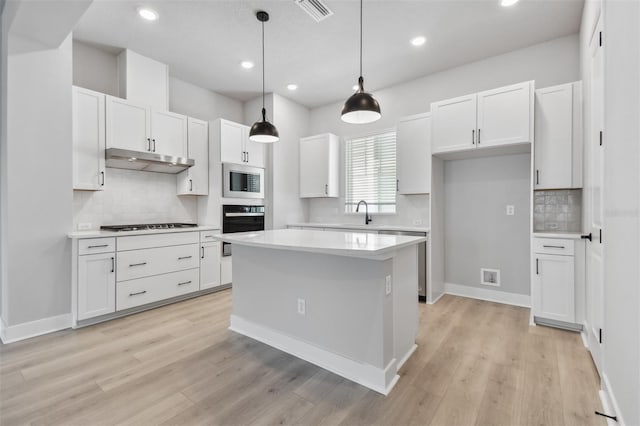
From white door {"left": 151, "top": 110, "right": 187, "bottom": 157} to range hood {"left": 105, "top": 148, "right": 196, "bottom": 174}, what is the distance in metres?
0.18

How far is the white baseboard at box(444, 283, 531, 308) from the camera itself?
3590 millimetres

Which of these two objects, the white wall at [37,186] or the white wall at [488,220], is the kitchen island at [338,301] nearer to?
the white wall at [37,186]

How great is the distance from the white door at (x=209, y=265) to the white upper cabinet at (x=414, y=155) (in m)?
2.72

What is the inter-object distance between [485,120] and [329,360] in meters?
3.02

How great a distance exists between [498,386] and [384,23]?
3.37 meters

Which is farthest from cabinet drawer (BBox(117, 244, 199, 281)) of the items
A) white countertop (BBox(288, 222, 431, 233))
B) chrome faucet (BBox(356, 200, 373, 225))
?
chrome faucet (BBox(356, 200, 373, 225))

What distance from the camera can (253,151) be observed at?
15.5 feet

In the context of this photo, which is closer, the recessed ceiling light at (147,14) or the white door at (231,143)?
the recessed ceiling light at (147,14)

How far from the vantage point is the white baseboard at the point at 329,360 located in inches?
74.9

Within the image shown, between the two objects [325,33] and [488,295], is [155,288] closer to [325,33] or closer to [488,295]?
[325,33]

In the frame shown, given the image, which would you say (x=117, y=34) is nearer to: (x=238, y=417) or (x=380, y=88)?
(x=380, y=88)

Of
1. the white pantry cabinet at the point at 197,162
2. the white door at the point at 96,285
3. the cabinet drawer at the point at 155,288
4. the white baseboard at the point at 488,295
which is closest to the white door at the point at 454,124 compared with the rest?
the white baseboard at the point at 488,295

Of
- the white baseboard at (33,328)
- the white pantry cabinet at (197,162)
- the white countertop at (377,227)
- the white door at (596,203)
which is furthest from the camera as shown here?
the white pantry cabinet at (197,162)

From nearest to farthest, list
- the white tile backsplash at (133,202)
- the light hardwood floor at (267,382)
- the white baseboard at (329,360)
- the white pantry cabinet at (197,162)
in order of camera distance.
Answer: the light hardwood floor at (267,382)
the white baseboard at (329,360)
the white tile backsplash at (133,202)
the white pantry cabinet at (197,162)
